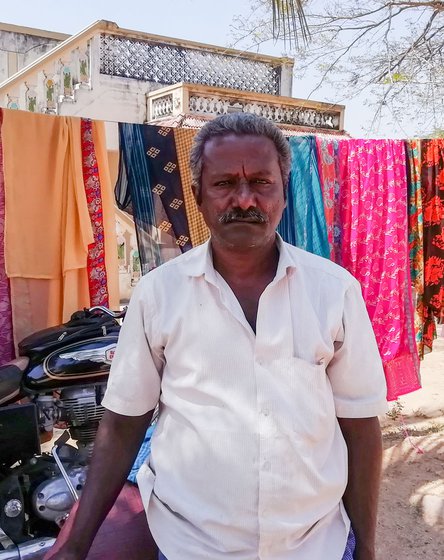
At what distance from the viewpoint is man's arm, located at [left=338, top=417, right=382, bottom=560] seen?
132 centimetres

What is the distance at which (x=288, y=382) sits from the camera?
4.01 ft

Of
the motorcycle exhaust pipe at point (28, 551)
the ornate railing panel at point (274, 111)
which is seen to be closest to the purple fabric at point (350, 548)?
the motorcycle exhaust pipe at point (28, 551)

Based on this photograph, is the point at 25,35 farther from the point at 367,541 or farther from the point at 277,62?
the point at 367,541

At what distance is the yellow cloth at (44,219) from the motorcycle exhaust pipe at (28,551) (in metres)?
1.08

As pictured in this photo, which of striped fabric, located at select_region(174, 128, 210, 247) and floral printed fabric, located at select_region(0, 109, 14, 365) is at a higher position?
striped fabric, located at select_region(174, 128, 210, 247)

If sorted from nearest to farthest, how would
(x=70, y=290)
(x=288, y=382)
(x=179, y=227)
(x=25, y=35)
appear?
(x=288, y=382) → (x=70, y=290) → (x=179, y=227) → (x=25, y=35)

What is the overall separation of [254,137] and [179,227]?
5.67 ft

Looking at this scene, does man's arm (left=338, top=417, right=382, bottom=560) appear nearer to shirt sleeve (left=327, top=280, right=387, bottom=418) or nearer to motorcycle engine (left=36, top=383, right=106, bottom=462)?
shirt sleeve (left=327, top=280, right=387, bottom=418)

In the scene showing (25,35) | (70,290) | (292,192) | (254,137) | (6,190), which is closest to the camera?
(254,137)

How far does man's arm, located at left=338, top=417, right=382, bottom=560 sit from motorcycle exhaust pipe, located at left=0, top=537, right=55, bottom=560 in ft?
3.63

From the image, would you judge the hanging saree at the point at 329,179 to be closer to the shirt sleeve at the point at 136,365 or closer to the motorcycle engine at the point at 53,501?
the motorcycle engine at the point at 53,501

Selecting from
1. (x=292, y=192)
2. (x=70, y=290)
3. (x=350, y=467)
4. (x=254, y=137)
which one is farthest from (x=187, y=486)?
(x=292, y=192)

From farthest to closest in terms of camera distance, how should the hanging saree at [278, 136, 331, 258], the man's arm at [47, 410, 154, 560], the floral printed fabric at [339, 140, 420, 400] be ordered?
1. the floral printed fabric at [339, 140, 420, 400]
2. the hanging saree at [278, 136, 331, 258]
3. the man's arm at [47, 410, 154, 560]

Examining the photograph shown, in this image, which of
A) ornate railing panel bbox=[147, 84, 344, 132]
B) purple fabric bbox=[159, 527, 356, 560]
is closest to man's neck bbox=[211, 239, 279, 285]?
purple fabric bbox=[159, 527, 356, 560]
